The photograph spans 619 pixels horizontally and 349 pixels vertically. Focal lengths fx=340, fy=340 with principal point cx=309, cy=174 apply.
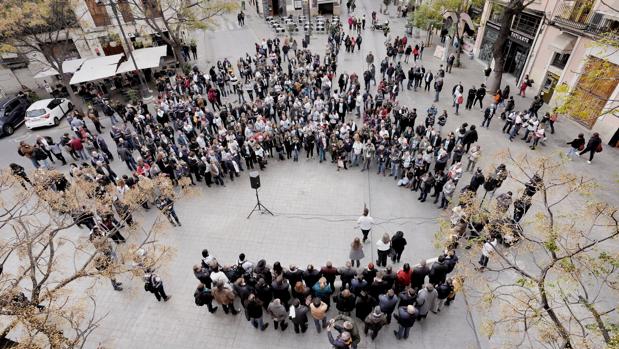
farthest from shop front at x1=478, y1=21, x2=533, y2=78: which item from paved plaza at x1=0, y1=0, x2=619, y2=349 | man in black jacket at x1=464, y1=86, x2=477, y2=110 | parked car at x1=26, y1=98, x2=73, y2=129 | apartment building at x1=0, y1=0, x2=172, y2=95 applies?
parked car at x1=26, y1=98, x2=73, y2=129

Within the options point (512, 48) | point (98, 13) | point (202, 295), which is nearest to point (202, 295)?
point (202, 295)

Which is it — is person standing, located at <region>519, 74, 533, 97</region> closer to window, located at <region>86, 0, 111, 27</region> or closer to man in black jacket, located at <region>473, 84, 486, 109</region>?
man in black jacket, located at <region>473, 84, 486, 109</region>

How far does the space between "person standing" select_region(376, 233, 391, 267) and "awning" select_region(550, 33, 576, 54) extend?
1603cm

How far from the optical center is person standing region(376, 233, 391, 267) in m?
10.4

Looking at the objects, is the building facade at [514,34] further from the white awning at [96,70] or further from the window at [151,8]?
the white awning at [96,70]

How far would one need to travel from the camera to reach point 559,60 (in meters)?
19.2

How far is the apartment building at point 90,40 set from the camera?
24.8 metres

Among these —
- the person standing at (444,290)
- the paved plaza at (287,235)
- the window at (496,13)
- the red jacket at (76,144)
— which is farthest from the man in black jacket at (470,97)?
the red jacket at (76,144)

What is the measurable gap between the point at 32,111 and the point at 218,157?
1436 centimetres

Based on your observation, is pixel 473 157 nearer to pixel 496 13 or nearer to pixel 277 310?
pixel 277 310

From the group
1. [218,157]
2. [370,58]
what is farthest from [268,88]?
[218,157]

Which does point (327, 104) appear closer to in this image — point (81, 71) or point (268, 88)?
point (268, 88)

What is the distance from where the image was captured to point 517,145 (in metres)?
16.4

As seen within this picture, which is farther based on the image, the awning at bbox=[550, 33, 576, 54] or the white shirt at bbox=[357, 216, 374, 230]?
the awning at bbox=[550, 33, 576, 54]
